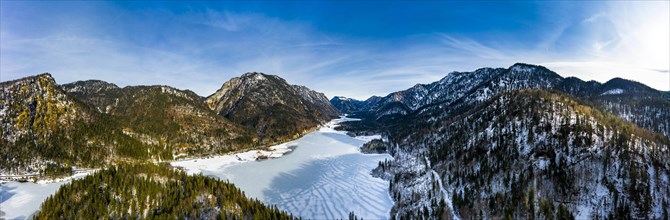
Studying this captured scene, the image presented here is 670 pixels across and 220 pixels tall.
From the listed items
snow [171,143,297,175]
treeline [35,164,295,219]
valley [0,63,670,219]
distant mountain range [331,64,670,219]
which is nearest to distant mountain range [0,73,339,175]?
valley [0,63,670,219]

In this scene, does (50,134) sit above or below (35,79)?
below

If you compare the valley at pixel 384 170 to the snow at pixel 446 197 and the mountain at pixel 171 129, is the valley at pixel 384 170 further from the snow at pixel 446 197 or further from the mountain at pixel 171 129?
the mountain at pixel 171 129

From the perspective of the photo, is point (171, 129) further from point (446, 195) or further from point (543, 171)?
point (543, 171)

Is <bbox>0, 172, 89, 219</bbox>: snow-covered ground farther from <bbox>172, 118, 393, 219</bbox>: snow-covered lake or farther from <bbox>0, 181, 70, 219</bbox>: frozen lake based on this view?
<bbox>172, 118, 393, 219</bbox>: snow-covered lake

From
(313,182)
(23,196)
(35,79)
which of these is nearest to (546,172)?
(313,182)

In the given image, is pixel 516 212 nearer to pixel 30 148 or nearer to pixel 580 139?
pixel 580 139

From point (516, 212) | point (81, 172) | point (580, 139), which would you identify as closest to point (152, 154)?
point (81, 172)

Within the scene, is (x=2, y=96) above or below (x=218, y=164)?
above
